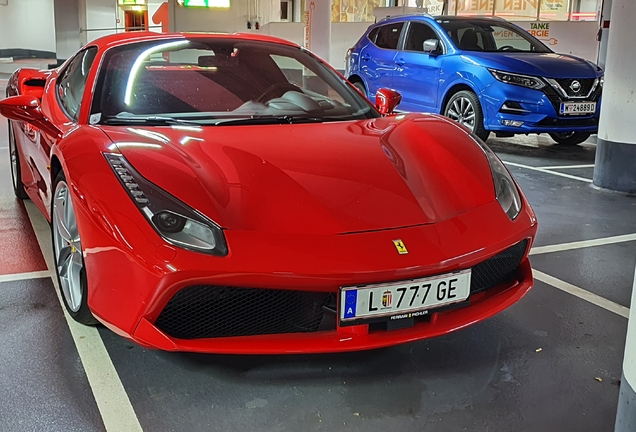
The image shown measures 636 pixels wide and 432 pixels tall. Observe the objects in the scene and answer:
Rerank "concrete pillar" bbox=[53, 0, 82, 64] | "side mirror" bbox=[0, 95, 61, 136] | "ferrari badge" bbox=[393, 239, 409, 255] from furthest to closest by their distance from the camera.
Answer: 1. "concrete pillar" bbox=[53, 0, 82, 64]
2. "side mirror" bbox=[0, 95, 61, 136]
3. "ferrari badge" bbox=[393, 239, 409, 255]

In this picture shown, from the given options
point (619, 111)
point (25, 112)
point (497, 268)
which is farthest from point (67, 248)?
point (619, 111)

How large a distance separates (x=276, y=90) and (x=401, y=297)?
58.4 inches

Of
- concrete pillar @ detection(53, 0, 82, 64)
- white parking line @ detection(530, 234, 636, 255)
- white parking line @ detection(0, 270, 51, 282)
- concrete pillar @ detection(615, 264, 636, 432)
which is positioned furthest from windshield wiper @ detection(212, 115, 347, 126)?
concrete pillar @ detection(53, 0, 82, 64)

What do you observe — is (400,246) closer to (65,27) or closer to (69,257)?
(69,257)

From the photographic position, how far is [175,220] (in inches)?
75.4

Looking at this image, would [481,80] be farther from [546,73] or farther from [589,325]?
[589,325]

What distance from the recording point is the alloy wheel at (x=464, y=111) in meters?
6.63

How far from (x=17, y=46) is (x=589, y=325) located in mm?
31481

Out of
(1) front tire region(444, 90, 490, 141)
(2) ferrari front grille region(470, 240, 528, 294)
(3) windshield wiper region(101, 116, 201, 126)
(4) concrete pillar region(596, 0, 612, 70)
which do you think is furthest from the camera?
(4) concrete pillar region(596, 0, 612, 70)

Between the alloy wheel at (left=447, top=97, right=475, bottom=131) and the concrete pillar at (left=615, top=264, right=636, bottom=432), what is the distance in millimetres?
5297

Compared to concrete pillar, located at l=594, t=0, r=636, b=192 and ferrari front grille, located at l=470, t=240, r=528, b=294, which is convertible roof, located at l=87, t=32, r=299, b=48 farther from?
concrete pillar, located at l=594, t=0, r=636, b=192

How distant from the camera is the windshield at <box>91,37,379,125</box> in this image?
2.66m

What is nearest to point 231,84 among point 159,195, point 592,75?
point 159,195

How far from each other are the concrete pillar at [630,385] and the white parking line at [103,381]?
1.23m
